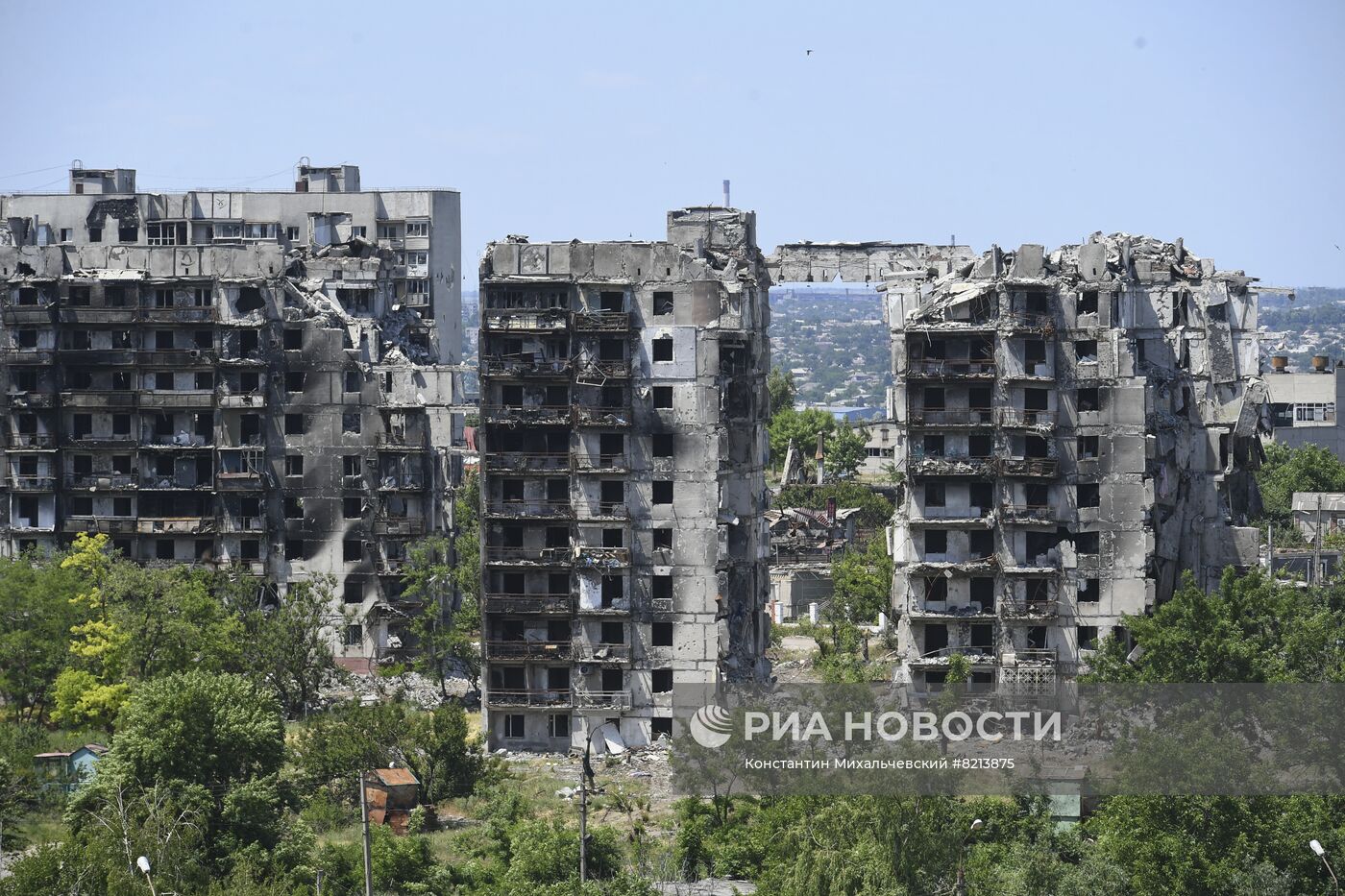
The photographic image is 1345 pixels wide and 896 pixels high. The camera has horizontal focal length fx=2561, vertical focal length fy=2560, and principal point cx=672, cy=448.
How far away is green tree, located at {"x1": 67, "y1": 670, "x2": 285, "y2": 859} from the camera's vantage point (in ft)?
265

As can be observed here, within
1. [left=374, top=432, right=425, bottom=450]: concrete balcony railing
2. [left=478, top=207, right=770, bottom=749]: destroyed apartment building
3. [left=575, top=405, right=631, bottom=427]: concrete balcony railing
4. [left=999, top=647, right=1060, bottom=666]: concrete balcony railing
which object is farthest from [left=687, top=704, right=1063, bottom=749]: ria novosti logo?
[left=374, top=432, right=425, bottom=450]: concrete balcony railing

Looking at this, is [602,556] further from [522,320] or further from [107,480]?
[107,480]

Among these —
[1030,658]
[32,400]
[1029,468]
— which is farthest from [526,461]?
[32,400]

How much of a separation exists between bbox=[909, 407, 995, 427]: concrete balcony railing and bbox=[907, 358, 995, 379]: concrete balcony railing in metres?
1.38

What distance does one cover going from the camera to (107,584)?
103625 millimetres

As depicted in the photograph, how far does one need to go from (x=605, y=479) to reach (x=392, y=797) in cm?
1514

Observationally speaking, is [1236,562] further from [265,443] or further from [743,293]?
[265,443]

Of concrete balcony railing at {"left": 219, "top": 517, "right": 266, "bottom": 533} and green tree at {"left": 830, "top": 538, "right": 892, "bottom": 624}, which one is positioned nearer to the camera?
concrete balcony railing at {"left": 219, "top": 517, "right": 266, "bottom": 533}

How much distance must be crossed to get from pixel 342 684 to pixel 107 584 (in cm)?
1142

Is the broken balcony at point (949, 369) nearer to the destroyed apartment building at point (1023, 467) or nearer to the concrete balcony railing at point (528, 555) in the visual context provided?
the destroyed apartment building at point (1023, 467)

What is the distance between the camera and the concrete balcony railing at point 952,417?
321 ft

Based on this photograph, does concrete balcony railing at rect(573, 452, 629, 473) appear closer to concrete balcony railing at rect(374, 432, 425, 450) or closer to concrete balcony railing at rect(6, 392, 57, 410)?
concrete balcony railing at rect(374, 432, 425, 450)

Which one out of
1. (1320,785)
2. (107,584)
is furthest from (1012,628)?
(107,584)

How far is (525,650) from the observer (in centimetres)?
9762
